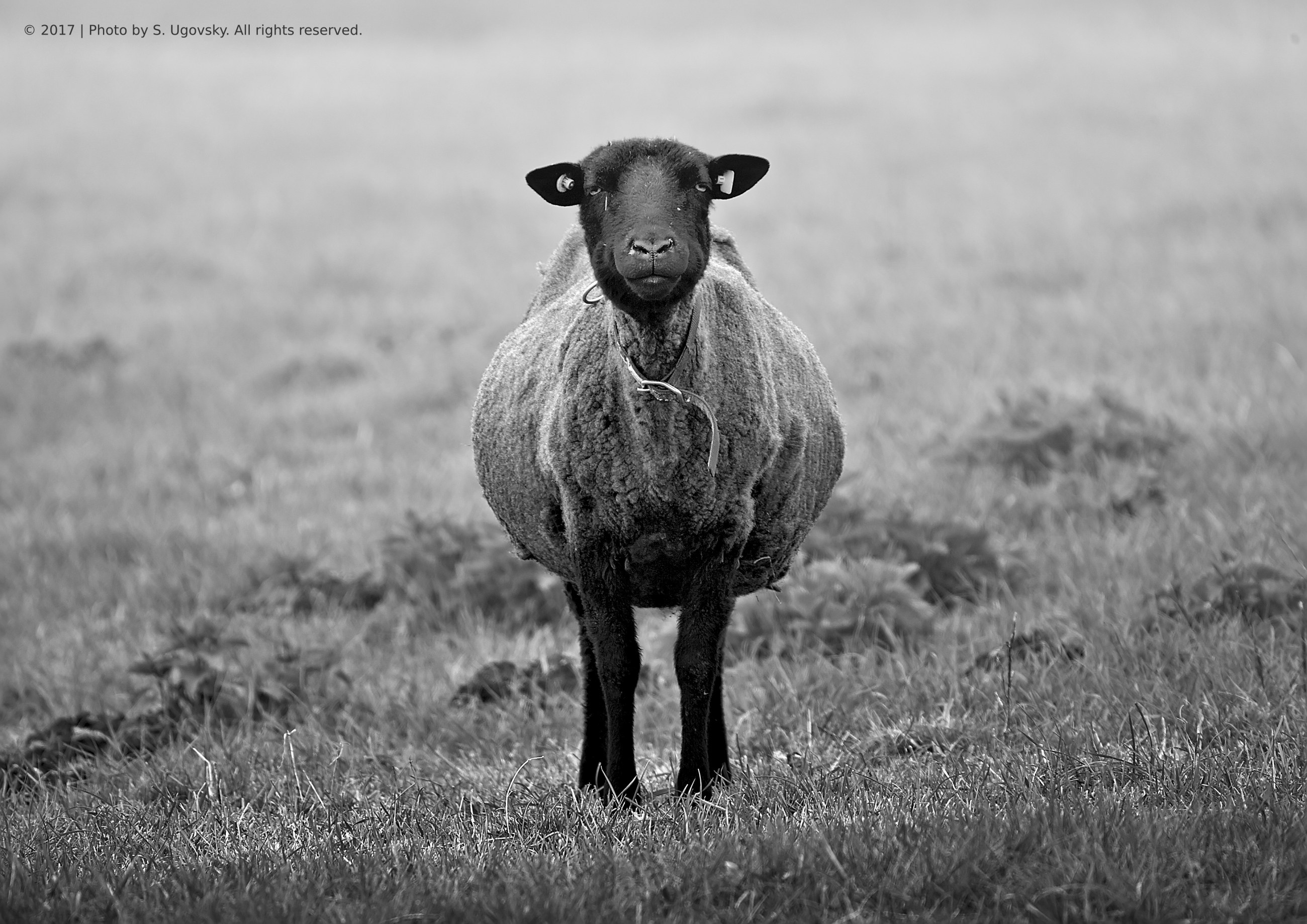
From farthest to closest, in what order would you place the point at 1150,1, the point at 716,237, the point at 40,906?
the point at 1150,1
the point at 716,237
the point at 40,906

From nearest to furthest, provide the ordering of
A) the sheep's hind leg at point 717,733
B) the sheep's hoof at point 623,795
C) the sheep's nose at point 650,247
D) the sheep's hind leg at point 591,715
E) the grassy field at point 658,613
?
the grassy field at point 658,613, the sheep's nose at point 650,247, the sheep's hoof at point 623,795, the sheep's hind leg at point 717,733, the sheep's hind leg at point 591,715

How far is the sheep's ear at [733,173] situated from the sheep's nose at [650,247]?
1.70 ft

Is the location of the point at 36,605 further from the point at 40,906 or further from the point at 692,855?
the point at 692,855

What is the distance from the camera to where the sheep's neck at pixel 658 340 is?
4.64 meters

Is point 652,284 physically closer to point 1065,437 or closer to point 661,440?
point 661,440

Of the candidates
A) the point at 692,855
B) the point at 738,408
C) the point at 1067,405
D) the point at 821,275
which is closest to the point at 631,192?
the point at 738,408

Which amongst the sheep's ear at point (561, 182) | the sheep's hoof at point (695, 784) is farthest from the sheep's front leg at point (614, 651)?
the sheep's ear at point (561, 182)

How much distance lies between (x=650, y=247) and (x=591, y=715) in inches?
76.5

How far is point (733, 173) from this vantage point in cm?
484

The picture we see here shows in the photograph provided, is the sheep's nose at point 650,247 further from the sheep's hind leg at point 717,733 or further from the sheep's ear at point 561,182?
the sheep's hind leg at point 717,733

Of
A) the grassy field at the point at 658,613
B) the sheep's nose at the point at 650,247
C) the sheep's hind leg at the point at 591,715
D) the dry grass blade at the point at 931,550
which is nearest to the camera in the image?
the grassy field at the point at 658,613

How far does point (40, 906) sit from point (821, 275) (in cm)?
1143

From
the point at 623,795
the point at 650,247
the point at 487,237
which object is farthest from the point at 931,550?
the point at 487,237

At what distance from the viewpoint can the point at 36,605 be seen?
28.4 ft
